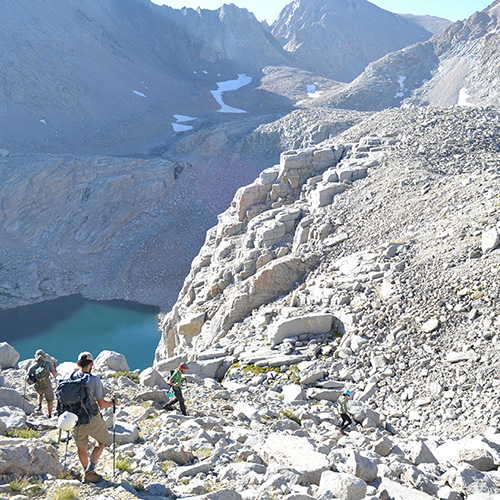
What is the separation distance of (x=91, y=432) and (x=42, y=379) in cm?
477

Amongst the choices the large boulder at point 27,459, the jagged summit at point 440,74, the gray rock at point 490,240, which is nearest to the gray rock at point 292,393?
the gray rock at point 490,240

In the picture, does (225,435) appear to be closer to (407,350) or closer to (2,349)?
(407,350)

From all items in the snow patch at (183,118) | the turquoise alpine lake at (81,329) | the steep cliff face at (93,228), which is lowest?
the turquoise alpine lake at (81,329)

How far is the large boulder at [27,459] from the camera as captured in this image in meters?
7.05

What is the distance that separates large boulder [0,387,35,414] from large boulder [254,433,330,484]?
5.71 metres

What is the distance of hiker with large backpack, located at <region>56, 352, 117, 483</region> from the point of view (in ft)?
→ 24.1

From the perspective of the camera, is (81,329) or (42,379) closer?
(42,379)

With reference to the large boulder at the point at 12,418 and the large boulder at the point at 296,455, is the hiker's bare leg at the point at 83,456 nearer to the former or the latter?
the large boulder at the point at 12,418

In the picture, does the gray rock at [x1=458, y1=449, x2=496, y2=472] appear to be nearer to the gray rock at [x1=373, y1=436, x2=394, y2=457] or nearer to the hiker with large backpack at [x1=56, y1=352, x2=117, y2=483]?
the gray rock at [x1=373, y1=436, x2=394, y2=457]

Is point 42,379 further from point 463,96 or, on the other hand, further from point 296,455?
point 463,96

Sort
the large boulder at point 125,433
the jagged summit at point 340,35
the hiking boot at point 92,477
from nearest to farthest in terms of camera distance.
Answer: the hiking boot at point 92,477
the large boulder at point 125,433
the jagged summit at point 340,35

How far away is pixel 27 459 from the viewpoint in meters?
7.23

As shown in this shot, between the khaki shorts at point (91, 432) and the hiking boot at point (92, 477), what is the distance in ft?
1.42

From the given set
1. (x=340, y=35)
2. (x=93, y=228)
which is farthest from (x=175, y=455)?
(x=340, y=35)
